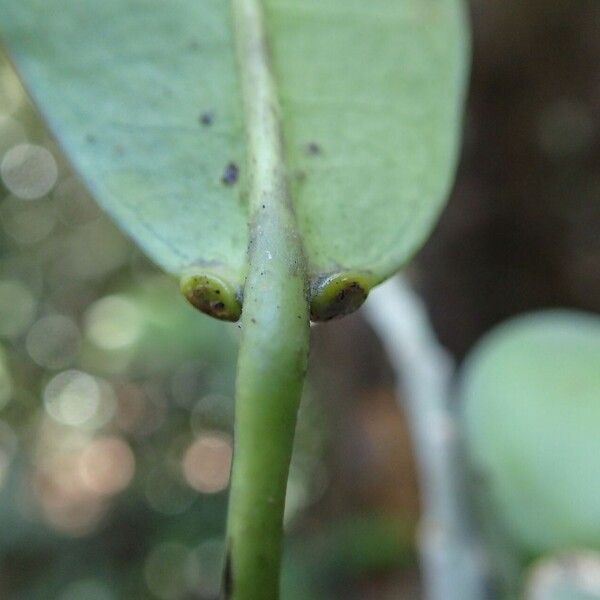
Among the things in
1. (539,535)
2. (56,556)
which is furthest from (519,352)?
(56,556)

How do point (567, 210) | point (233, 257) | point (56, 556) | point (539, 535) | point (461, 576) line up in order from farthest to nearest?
point (56, 556) → point (567, 210) → point (461, 576) → point (539, 535) → point (233, 257)

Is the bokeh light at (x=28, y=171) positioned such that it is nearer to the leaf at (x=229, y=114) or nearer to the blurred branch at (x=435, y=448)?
the blurred branch at (x=435, y=448)

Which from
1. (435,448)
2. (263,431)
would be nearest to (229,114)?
(263,431)

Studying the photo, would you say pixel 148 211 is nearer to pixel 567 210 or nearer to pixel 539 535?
pixel 539 535

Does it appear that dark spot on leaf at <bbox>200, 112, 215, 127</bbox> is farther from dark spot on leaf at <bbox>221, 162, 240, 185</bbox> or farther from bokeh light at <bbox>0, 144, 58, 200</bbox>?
bokeh light at <bbox>0, 144, 58, 200</bbox>

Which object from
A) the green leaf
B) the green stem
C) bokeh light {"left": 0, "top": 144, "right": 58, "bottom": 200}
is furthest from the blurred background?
the green stem

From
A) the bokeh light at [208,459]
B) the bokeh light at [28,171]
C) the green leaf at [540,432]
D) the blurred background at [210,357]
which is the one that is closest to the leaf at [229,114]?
the green leaf at [540,432]
